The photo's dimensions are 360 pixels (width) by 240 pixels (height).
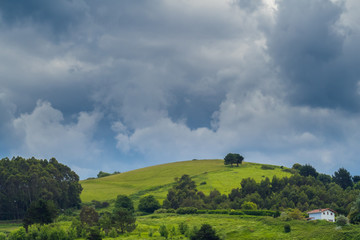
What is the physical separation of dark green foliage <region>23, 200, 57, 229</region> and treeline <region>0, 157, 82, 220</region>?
3052 cm

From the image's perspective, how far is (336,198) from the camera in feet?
445

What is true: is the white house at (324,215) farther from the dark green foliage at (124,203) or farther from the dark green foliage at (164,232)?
the dark green foliage at (124,203)

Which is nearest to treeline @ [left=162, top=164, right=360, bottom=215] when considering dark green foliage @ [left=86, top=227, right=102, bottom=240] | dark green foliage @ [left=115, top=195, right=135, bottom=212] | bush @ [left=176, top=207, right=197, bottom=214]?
bush @ [left=176, top=207, right=197, bottom=214]

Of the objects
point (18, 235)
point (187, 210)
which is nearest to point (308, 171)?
point (187, 210)

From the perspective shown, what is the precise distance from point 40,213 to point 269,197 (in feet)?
268

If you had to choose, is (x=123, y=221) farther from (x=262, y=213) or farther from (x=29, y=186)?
(x=29, y=186)

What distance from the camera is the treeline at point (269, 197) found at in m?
127

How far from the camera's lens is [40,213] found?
93062 millimetres

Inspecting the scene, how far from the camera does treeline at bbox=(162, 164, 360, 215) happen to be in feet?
417

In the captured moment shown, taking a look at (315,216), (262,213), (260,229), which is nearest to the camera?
(260,229)

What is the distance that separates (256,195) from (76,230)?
7038cm

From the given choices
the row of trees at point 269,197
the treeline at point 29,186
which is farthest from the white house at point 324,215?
the treeline at point 29,186

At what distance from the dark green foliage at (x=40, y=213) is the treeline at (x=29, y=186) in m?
30.5

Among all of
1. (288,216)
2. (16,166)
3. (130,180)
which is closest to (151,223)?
(288,216)
